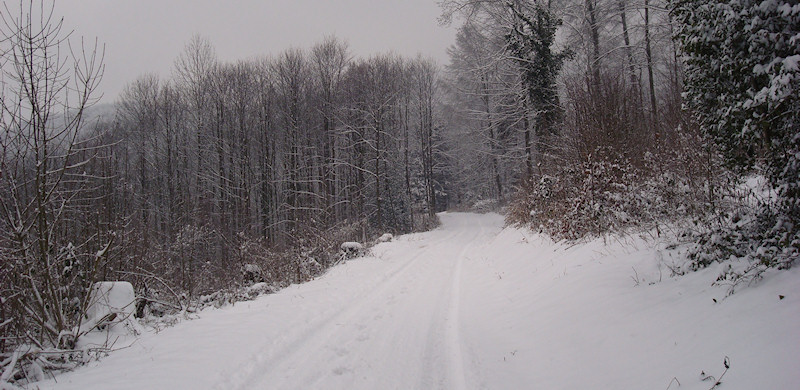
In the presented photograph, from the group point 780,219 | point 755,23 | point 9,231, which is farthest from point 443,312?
point 9,231

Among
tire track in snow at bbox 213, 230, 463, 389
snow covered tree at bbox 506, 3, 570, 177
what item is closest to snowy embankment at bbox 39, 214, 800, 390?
tire track in snow at bbox 213, 230, 463, 389

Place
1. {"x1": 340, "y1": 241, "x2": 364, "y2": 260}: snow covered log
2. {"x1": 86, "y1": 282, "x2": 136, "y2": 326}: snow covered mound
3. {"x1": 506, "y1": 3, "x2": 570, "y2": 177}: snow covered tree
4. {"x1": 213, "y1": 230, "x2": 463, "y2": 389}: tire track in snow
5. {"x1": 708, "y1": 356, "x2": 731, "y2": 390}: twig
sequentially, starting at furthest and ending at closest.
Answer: {"x1": 506, "y1": 3, "x2": 570, "y2": 177}: snow covered tree < {"x1": 340, "y1": 241, "x2": 364, "y2": 260}: snow covered log < {"x1": 86, "y1": 282, "x2": 136, "y2": 326}: snow covered mound < {"x1": 213, "y1": 230, "x2": 463, "y2": 389}: tire track in snow < {"x1": 708, "y1": 356, "x2": 731, "y2": 390}: twig

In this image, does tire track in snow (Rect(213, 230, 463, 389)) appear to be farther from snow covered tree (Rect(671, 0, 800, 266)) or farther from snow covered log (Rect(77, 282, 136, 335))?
snow covered tree (Rect(671, 0, 800, 266))

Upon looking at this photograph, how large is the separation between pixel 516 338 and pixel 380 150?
761 inches

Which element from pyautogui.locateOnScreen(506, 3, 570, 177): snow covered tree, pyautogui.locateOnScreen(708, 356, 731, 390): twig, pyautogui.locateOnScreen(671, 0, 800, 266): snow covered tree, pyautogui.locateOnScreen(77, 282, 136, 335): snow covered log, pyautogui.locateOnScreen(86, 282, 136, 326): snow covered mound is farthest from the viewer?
pyautogui.locateOnScreen(506, 3, 570, 177): snow covered tree

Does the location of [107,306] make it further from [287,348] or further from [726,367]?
[726,367]

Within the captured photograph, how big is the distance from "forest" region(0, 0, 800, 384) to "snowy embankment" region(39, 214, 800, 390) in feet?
1.85

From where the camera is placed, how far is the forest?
336cm

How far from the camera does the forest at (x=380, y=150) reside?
3.36 meters

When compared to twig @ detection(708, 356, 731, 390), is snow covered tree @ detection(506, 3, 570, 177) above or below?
above

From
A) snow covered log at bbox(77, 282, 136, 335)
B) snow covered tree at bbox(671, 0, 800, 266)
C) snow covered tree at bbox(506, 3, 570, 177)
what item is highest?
snow covered tree at bbox(506, 3, 570, 177)

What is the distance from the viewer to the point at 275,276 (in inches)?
457

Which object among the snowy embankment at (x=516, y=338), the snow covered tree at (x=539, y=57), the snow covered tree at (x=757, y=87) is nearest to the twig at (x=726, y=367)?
the snowy embankment at (x=516, y=338)

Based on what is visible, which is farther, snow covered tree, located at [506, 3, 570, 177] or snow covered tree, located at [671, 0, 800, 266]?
snow covered tree, located at [506, 3, 570, 177]
